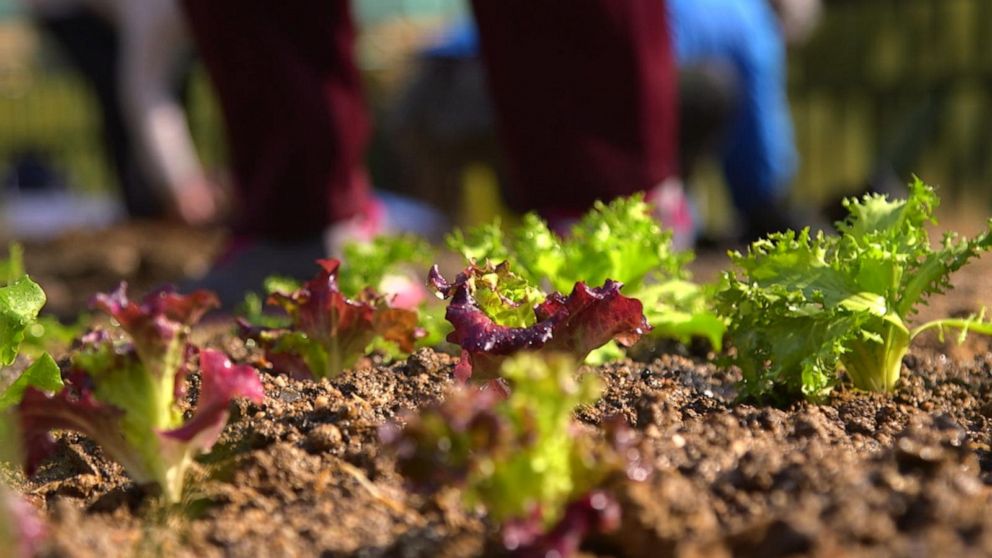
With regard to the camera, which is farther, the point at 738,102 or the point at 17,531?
the point at 738,102

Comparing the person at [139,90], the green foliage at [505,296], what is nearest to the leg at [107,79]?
the person at [139,90]

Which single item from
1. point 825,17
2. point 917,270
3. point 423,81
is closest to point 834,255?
point 917,270

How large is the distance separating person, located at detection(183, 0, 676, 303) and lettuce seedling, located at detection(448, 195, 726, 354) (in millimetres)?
929

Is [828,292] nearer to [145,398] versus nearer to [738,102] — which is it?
[145,398]

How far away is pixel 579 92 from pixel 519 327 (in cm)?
139

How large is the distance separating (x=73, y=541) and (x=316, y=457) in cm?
38

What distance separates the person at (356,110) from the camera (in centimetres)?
293

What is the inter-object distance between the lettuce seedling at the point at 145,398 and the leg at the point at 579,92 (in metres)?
1.59

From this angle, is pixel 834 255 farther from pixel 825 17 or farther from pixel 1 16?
pixel 1 16

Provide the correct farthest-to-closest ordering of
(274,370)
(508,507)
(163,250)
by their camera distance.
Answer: (163,250)
(274,370)
(508,507)

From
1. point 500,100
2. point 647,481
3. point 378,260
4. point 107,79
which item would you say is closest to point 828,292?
point 647,481

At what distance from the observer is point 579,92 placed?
2975 millimetres

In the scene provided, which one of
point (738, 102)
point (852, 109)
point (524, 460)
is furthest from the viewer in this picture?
point (852, 109)

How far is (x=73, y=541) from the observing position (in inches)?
47.5
